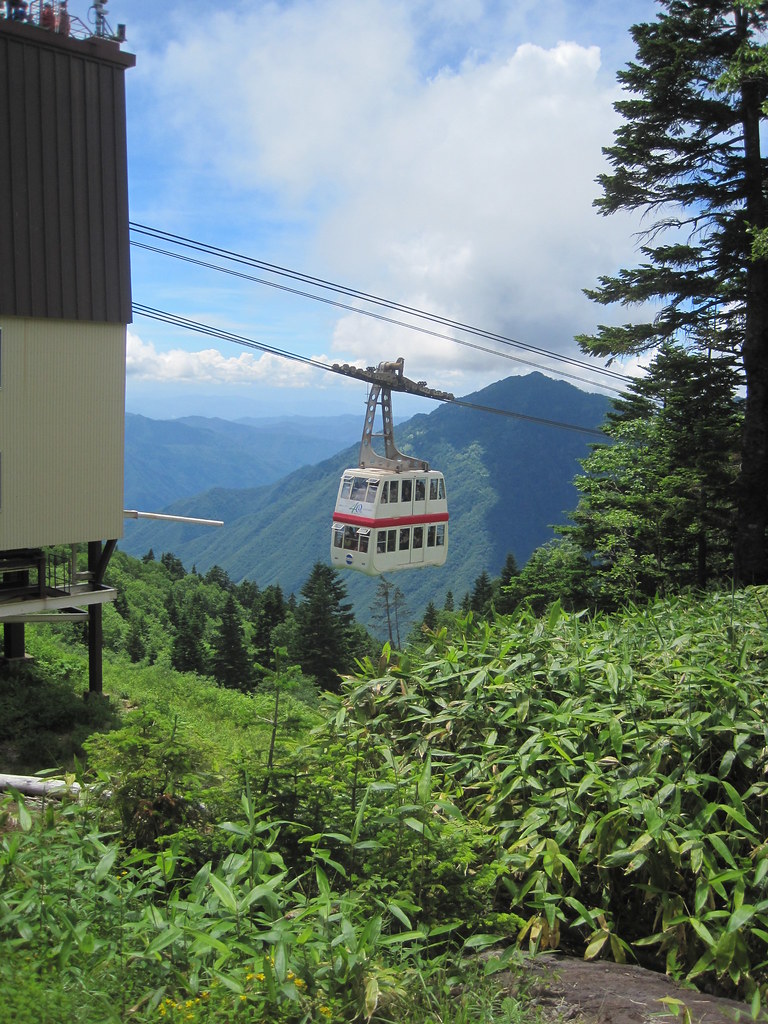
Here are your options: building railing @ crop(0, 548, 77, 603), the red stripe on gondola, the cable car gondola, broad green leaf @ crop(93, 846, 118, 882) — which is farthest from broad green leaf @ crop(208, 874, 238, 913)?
the red stripe on gondola

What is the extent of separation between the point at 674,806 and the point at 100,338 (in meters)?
Result: 11.2

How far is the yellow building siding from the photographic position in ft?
37.3

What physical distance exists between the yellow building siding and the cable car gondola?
423 centimetres

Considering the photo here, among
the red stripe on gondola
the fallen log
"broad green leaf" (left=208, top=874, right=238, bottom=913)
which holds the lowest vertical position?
the fallen log

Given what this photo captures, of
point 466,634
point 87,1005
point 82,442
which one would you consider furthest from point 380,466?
point 87,1005

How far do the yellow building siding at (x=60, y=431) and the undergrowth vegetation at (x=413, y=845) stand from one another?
27.3 ft

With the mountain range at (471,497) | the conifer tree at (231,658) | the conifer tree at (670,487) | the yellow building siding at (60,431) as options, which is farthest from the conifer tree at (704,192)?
the mountain range at (471,497)

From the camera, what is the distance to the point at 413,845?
2.99 meters

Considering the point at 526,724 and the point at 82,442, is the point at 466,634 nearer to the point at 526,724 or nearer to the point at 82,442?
the point at 526,724

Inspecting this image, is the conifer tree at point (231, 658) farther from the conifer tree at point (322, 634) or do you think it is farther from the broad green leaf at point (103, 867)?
the broad green leaf at point (103, 867)

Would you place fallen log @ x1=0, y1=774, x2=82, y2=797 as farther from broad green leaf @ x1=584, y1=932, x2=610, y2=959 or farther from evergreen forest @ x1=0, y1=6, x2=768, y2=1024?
broad green leaf @ x1=584, y1=932, x2=610, y2=959

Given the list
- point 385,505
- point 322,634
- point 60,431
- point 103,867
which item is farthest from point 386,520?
point 322,634

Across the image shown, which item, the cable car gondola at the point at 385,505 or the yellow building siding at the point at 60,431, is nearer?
the yellow building siding at the point at 60,431

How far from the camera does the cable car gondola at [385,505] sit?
1440 centimetres
